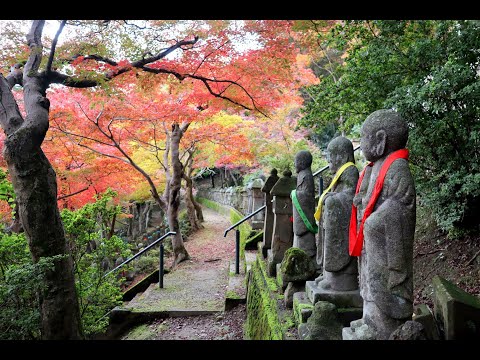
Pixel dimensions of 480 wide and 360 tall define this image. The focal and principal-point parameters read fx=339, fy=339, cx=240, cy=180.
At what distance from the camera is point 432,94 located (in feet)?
17.4

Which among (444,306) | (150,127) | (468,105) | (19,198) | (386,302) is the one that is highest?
(150,127)

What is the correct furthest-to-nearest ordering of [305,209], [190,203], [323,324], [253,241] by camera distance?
[190,203], [253,241], [305,209], [323,324]

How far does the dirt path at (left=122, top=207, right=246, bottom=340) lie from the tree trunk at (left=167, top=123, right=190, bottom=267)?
49 centimetres

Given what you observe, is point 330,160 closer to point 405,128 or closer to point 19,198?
point 405,128

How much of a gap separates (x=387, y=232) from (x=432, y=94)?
12.2 feet

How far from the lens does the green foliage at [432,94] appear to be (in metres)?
5.34

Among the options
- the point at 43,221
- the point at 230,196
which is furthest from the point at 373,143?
the point at 230,196

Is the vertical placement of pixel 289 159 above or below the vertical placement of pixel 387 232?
above

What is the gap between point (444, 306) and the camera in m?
3.12

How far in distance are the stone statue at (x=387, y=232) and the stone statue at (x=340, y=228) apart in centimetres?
81

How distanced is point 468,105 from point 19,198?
22.5 feet

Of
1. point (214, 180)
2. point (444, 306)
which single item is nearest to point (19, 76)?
point (444, 306)

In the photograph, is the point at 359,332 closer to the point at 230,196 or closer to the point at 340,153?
the point at 340,153

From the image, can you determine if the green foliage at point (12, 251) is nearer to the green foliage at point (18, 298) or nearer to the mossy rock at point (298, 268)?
the green foliage at point (18, 298)
